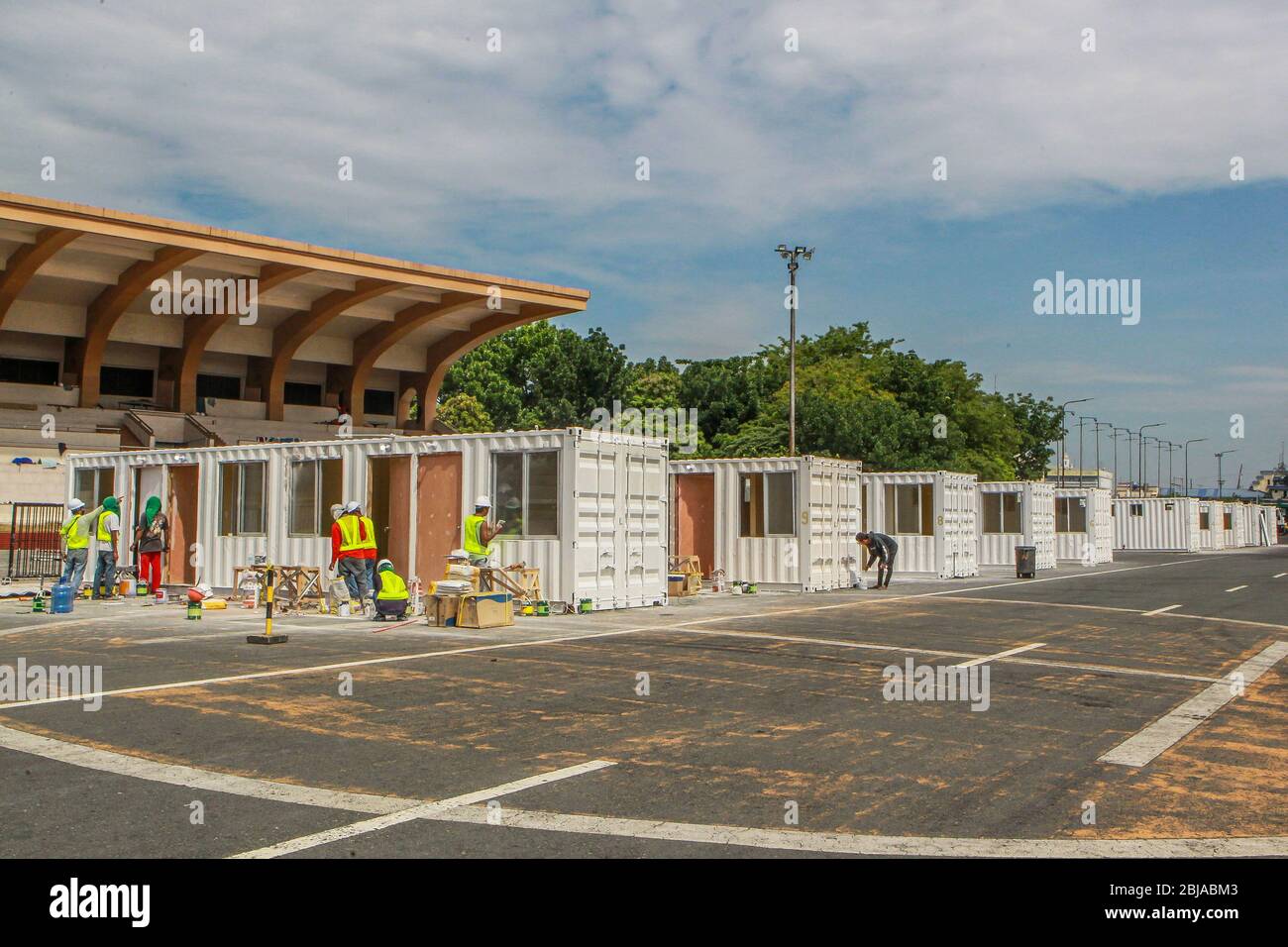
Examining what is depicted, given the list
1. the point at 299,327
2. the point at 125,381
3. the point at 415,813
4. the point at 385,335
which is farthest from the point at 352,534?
the point at 385,335

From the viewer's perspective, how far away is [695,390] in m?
56.5

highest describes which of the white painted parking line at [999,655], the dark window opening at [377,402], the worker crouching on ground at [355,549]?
the dark window opening at [377,402]

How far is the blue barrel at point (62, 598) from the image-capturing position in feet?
62.1

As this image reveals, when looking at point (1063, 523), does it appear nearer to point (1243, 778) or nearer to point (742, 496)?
point (742, 496)

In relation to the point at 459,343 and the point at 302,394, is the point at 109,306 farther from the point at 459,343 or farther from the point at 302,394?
the point at 459,343

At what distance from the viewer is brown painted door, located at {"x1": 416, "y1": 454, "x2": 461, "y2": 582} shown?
19891mm

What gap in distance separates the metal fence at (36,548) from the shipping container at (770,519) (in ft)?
48.6

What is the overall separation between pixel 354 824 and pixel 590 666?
6.40 meters

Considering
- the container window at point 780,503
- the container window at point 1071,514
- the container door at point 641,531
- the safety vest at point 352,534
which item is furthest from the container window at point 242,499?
the container window at point 1071,514

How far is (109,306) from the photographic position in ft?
127

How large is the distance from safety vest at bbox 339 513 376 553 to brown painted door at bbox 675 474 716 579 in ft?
31.4

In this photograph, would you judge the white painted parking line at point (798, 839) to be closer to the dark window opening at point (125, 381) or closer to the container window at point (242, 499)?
the container window at point (242, 499)

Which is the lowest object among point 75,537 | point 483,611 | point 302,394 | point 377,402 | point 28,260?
point 483,611

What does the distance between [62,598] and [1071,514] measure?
118ft
